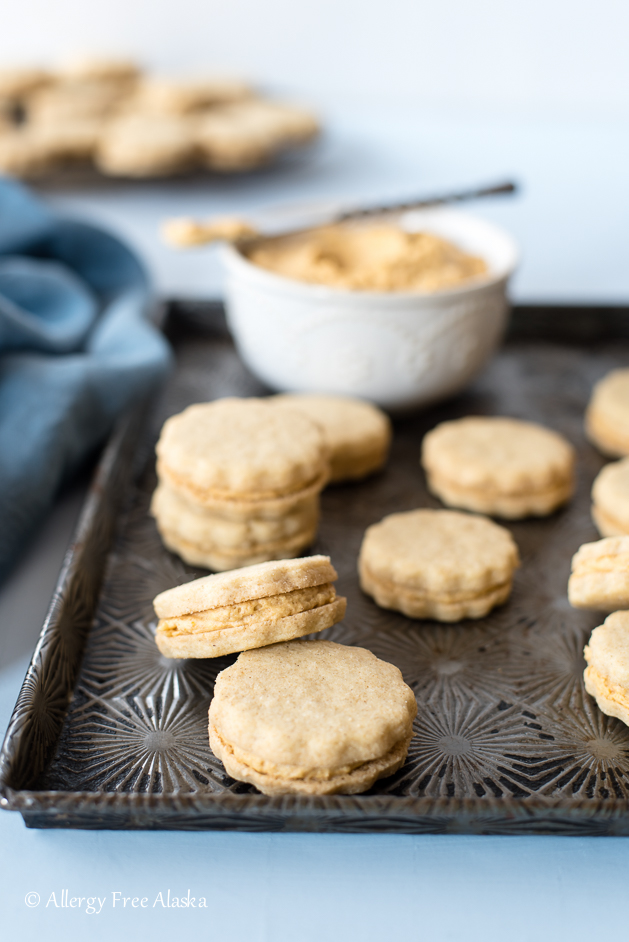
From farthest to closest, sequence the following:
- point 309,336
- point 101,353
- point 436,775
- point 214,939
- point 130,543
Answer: point 101,353, point 309,336, point 130,543, point 436,775, point 214,939

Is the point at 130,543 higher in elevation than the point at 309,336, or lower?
lower

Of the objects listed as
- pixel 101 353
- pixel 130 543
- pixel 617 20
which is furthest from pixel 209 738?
pixel 617 20

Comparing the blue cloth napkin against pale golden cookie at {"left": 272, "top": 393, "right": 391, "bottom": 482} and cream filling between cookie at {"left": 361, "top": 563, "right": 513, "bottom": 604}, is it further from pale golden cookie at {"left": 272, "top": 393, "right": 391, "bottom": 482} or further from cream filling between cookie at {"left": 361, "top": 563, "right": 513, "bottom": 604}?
cream filling between cookie at {"left": 361, "top": 563, "right": 513, "bottom": 604}

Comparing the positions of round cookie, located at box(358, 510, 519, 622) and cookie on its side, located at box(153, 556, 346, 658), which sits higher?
cookie on its side, located at box(153, 556, 346, 658)

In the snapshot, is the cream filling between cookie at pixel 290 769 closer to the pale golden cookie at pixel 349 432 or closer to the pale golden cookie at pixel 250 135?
the pale golden cookie at pixel 349 432

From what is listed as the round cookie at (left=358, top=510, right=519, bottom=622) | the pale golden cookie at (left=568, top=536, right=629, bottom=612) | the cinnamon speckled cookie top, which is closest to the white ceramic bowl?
the round cookie at (left=358, top=510, right=519, bottom=622)

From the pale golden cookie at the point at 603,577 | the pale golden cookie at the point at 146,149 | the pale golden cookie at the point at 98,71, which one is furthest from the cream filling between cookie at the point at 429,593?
the pale golden cookie at the point at 98,71

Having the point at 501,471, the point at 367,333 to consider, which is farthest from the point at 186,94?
the point at 501,471

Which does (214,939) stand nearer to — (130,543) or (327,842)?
(327,842)

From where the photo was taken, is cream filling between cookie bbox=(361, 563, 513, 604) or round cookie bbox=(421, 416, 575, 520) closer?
cream filling between cookie bbox=(361, 563, 513, 604)
